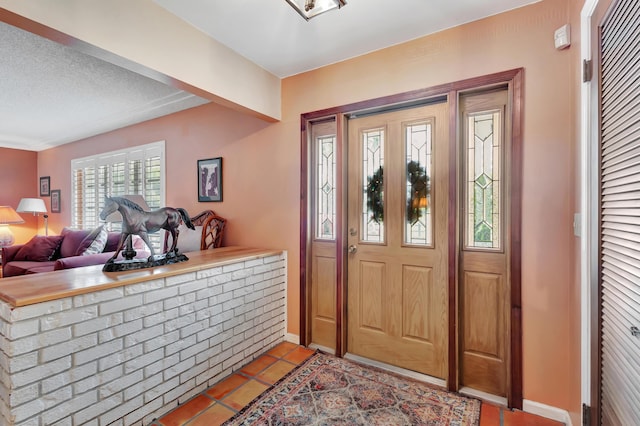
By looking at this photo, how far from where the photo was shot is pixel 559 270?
1.74m

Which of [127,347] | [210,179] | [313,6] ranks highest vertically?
[313,6]

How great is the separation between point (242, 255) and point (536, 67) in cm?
241

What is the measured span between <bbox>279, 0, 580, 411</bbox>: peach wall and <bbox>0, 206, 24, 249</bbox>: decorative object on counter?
711cm

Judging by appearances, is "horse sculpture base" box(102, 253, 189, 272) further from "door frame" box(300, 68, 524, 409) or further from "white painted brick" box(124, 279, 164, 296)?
"door frame" box(300, 68, 524, 409)

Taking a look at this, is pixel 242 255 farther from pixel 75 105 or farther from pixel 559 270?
pixel 75 105

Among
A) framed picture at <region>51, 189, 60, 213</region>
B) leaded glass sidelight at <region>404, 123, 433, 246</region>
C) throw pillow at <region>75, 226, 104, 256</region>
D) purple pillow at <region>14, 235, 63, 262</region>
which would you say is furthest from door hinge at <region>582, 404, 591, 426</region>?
framed picture at <region>51, 189, 60, 213</region>

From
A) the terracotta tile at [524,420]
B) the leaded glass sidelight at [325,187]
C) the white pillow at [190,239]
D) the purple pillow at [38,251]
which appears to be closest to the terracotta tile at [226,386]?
the leaded glass sidelight at [325,187]

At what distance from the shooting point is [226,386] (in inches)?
83.0

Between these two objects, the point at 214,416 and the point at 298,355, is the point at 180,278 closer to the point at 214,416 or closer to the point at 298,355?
the point at 214,416

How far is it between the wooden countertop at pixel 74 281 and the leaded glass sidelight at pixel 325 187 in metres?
0.93

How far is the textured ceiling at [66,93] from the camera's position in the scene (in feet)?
7.84

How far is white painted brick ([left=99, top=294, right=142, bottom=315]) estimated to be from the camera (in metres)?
1.52

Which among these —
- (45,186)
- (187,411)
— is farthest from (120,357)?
(45,186)

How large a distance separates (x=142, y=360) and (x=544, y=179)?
8.54 ft
